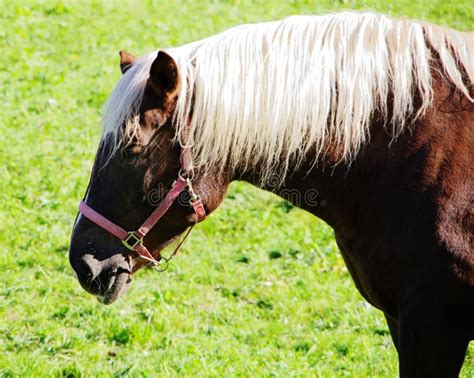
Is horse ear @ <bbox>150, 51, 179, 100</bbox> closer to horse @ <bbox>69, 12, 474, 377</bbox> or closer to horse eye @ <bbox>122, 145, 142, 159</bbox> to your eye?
horse @ <bbox>69, 12, 474, 377</bbox>

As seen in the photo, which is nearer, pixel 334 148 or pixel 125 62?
pixel 334 148

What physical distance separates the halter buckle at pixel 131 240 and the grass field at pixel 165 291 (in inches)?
27.2

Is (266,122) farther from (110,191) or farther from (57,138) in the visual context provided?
(57,138)

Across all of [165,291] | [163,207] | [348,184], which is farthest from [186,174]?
[165,291]

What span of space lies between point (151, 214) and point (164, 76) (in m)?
0.55

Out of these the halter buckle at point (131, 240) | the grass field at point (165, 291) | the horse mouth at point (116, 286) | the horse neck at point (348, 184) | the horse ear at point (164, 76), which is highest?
the horse ear at point (164, 76)

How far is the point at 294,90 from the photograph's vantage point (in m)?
2.82

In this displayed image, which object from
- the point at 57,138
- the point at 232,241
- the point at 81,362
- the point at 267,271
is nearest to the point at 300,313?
the point at 267,271

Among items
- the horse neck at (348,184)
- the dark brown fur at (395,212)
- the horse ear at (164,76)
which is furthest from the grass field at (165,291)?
the horse ear at (164,76)

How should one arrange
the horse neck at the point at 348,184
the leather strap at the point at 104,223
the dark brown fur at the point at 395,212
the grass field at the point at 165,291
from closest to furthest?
1. the dark brown fur at the point at 395,212
2. the horse neck at the point at 348,184
3. the leather strap at the point at 104,223
4. the grass field at the point at 165,291

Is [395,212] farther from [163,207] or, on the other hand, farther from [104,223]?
[104,223]

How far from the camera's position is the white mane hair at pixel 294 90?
2.80 meters

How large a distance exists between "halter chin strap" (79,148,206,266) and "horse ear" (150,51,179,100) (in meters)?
0.23

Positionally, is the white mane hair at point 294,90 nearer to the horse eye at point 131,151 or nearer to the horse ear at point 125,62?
the horse eye at point 131,151
